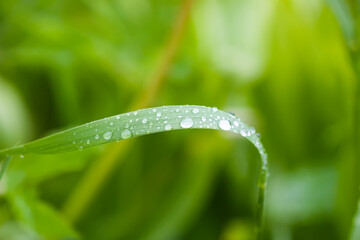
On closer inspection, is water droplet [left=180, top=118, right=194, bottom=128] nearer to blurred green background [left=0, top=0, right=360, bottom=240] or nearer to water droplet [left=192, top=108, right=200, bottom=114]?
water droplet [left=192, top=108, right=200, bottom=114]

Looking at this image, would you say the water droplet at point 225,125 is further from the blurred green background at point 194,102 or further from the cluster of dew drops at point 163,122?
the blurred green background at point 194,102

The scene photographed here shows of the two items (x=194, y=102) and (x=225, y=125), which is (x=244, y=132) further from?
(x=194, y=102)

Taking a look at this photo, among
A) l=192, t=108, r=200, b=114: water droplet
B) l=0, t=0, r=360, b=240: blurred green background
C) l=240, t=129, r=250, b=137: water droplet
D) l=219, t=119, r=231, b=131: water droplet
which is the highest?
l=0, t=0, r=360, b=240: blurred green background

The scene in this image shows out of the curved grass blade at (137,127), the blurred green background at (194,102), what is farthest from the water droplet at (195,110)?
the blurred green background at (194,102)

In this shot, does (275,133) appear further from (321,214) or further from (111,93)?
(111,93)

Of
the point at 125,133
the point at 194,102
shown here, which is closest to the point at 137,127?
the point at 125,133

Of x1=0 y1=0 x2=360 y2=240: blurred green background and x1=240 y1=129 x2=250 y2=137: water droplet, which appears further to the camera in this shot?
x1=0 y1=0 x2=360 y2=240: blurred green background

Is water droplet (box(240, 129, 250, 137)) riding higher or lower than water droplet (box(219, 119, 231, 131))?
lower

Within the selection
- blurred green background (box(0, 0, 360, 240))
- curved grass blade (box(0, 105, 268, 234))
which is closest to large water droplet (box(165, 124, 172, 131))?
curved grass blade (box(0, 105, 268, 234))
